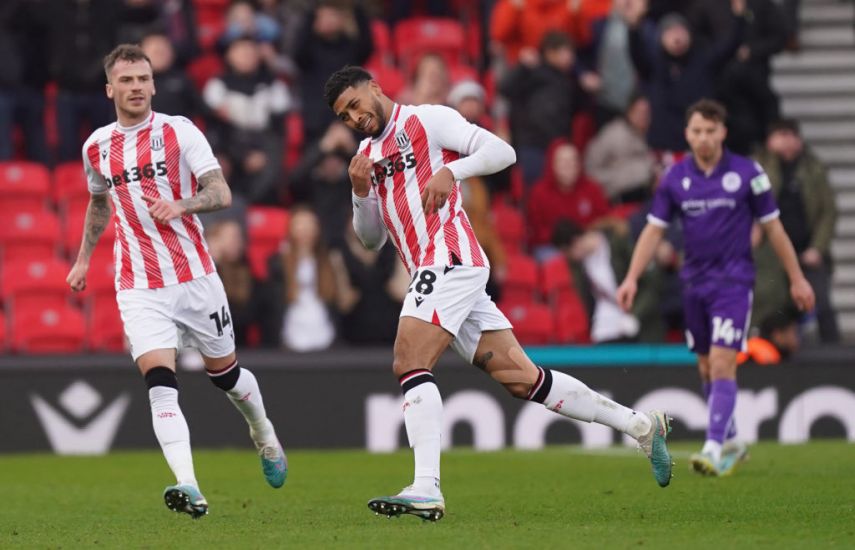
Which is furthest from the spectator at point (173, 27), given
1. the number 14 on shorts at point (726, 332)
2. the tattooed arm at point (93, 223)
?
the number 14 on shorts at point (726, 332)

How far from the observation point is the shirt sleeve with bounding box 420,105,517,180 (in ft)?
25.7

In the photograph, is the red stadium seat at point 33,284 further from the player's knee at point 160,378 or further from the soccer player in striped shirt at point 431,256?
the soccer player in striped shirt at point 431,256

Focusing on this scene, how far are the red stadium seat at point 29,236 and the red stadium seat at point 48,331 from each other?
32.0 inches

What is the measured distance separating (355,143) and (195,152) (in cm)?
762

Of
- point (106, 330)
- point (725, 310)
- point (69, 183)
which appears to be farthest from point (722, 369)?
point (69, 183)

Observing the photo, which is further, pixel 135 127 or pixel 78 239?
pixel 78 239

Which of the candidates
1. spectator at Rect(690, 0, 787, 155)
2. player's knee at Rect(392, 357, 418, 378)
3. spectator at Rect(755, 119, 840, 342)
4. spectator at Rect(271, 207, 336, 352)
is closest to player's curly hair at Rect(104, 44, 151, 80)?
player's knee at Rect(392, 357, 418, 378)

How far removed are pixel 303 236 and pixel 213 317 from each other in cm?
587

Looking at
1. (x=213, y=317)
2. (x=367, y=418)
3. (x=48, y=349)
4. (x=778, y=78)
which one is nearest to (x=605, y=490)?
(x=213, y=317)

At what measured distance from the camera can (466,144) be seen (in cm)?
802

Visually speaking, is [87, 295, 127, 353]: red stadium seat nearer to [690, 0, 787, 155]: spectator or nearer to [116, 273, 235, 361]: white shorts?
[116, 273, 235, 361]: white shorts

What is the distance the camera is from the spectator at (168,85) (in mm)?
15406

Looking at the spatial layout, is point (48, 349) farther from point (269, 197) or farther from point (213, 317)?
point (213, 317)

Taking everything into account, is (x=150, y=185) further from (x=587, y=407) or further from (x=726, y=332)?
(x=726, y=332)
